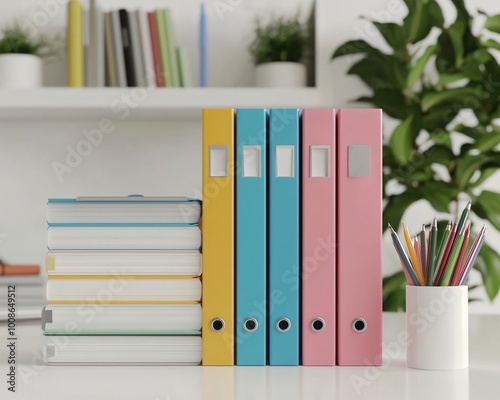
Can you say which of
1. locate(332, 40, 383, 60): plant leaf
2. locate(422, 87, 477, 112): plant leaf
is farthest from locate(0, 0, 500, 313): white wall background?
locate(422, 87, 477, 112): plant leaf

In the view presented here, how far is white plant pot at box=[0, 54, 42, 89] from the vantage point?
1587mm

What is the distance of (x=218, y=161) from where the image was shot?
2.48ft

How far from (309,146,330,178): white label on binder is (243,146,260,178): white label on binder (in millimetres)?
58

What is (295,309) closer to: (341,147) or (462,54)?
(341,147)

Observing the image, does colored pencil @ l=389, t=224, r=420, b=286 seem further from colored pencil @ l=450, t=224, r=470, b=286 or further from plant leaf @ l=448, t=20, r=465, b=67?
plant leaf @ l=448, t=20, r=465, b=67

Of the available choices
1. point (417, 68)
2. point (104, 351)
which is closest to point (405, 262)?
point (104, 351)

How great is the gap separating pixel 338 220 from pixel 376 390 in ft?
0.64

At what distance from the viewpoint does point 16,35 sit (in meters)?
1.66

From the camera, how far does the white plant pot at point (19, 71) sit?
1.59m

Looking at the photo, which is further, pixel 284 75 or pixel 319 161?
pixel 284 75

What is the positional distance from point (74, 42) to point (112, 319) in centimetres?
101

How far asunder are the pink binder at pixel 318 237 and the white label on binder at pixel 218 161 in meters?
0.09

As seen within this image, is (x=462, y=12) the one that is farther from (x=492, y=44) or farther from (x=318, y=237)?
(x=318, y=237)

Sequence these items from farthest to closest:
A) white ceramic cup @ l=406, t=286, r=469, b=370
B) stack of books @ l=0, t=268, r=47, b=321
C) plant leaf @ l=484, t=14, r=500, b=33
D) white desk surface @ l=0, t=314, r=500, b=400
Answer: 1. plant leaf @ l=484, t=14, r=500, b=33
2. stack of books @ l=0, t=268, r=47, b=321
3. white ceramic cup @ l=406, t=286, r=469, b=370
4. white desk surface @ l=0, t=314, r=500, b=400
